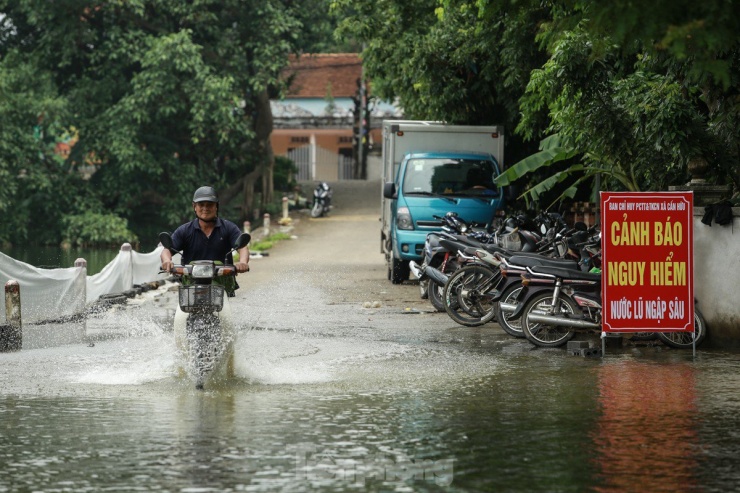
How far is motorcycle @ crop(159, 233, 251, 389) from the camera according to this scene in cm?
1026

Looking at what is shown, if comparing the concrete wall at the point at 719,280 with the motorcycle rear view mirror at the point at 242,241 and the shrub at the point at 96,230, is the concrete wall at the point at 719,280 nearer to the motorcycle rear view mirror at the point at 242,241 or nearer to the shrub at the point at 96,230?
the motorcycle rear view mirror at the point at 242,241

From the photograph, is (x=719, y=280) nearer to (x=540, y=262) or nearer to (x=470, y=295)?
(x=540, y=262)

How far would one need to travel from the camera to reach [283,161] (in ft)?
188

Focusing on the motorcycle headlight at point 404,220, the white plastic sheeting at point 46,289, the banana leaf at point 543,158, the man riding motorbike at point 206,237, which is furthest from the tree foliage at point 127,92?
the man riding motorbike at point 206,237

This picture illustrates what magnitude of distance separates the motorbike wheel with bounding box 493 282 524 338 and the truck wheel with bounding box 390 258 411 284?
8.39 m

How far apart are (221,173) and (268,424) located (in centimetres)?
4244

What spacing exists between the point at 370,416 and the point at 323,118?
182 feet

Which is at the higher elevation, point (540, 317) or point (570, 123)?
point (570, 123)

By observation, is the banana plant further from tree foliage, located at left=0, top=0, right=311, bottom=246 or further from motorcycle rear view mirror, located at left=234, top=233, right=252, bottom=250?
tree foliage, located at left=0, top=0, right=311, bottom=246

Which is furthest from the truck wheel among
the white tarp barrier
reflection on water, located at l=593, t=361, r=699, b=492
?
reflection on water, located at l=593, t=361, r=699, b=492

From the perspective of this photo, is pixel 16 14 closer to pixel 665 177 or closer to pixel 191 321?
pixel 665 177

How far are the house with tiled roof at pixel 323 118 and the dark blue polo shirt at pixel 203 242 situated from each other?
52.2 m

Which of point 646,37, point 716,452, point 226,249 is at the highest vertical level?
point 646,37

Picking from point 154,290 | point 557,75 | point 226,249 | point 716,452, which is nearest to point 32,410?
point 226,249
